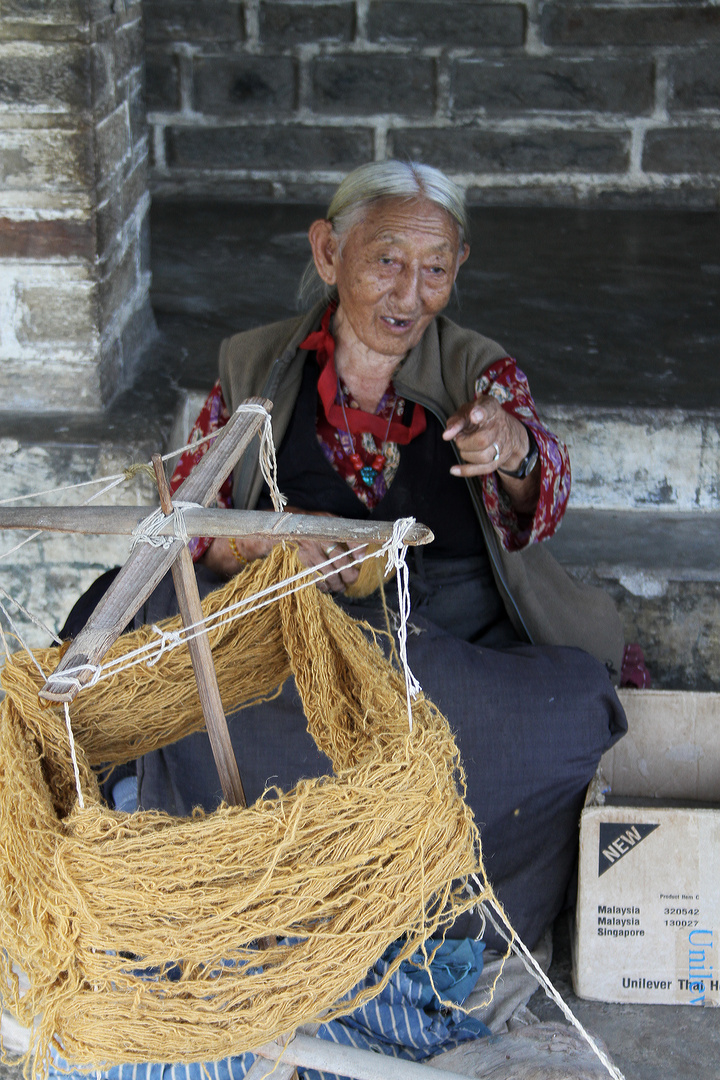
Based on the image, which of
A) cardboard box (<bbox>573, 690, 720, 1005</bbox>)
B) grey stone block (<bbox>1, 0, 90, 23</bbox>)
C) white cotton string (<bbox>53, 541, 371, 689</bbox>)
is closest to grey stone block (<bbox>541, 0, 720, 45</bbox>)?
grey stone block (<bbox>1, 0, 90, 23</bbox>)

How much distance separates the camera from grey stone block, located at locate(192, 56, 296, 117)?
13.4ft

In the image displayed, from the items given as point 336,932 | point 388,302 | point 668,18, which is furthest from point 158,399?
point 668,18

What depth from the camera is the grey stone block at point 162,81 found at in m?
4.10

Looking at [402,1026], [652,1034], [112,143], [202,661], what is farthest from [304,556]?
[112,143]

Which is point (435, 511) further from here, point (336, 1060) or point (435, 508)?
point (336, 1060)

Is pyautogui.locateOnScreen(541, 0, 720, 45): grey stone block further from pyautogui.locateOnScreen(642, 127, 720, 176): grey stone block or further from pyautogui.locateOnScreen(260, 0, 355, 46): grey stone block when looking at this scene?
pyautogui.locateOnScreen(260, 0, 355, 46): grey stone block

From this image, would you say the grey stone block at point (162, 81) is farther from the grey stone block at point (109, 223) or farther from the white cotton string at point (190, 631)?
the white cotton string at point (190, 631)

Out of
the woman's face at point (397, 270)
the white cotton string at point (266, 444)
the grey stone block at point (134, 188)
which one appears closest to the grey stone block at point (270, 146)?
the grey stone block at point (134, 188)

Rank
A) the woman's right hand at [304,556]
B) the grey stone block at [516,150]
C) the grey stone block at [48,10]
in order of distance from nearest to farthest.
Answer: the woman's right hand at [304,556] → the grey stone block at [48,10] → the grey stone block at [516,150]

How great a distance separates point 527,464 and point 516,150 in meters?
2.67

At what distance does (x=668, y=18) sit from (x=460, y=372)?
257cm

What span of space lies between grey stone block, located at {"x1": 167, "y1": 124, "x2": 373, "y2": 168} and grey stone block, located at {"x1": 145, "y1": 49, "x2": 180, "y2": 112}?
92 mm

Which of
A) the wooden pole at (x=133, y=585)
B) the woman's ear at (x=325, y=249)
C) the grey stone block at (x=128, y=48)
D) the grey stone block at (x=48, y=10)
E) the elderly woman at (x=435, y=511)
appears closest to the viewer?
the wooden pole at (x=133, y=585)

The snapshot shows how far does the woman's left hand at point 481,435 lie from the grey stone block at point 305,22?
2768 mm
